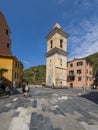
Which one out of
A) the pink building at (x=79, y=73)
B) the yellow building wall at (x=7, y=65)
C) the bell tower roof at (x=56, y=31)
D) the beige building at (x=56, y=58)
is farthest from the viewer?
the pink building at (x=79, y=73)

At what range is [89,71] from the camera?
57.9m

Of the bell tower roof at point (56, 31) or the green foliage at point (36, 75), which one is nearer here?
the bell tower roof at point (56, 31)

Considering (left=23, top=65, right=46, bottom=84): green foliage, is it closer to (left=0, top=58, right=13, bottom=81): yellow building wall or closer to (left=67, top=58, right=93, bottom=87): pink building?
(left=67, top=58, right=93, bottom=87): pink building

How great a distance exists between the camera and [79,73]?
5628 cm

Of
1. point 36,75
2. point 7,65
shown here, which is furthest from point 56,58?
point 36,75

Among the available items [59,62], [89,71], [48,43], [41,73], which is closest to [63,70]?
[59,62]

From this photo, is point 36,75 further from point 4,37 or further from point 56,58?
point 4,37

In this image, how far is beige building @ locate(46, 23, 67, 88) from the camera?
4397 centimetres

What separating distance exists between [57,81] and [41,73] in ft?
75.8

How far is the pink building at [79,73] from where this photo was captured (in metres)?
55.2

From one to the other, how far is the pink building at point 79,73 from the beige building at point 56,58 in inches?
438

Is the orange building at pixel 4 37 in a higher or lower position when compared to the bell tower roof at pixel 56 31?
lower

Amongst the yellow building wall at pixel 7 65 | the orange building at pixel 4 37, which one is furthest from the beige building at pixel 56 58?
the yellow building wall at pixel 7 65

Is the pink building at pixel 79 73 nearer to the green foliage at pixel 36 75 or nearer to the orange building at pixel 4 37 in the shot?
the green foliage at pixel 36 75
